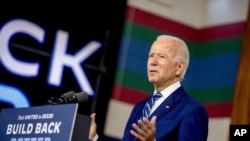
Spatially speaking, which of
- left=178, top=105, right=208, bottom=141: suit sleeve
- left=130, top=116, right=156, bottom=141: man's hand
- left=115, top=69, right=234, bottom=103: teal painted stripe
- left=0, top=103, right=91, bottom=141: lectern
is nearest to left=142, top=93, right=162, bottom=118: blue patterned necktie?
left=178, top=105, right=208, bottom=141: suit sleeve

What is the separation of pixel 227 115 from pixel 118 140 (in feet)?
3.28

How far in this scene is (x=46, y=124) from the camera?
2412 mm

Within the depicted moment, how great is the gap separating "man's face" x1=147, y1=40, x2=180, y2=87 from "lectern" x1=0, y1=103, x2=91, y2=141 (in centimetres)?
60

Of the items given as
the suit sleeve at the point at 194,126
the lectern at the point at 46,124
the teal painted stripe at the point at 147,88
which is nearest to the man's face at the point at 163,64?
the suit sleeve at the point at 194,126

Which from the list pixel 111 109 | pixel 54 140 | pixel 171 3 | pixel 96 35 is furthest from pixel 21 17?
pixel 54 140

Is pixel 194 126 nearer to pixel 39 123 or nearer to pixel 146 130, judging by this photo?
pixel 146 130

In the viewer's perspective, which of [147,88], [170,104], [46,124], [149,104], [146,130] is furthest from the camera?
[147,88]

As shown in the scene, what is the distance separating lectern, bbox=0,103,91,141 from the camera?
2334 mm

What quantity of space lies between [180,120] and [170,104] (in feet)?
0.42

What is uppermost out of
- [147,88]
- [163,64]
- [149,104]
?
[163,64]

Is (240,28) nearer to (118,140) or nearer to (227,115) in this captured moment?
(227,115)

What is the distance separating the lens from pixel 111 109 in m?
5.84

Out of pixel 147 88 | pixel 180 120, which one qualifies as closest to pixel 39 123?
pixel 180 120

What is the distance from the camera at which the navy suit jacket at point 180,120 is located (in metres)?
2.75
